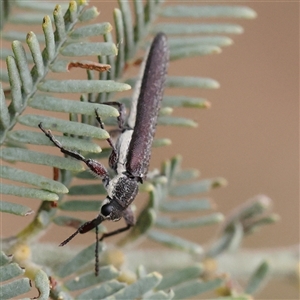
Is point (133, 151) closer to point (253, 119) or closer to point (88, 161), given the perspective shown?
point (88, 161)

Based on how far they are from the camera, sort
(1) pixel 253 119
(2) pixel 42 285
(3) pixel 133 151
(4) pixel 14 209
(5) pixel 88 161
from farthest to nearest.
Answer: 1. (1) pixel 253 119
2. (3) pixel 133 151
3. (5) pixel 88 161
4. (4) pixel 14 209
5. (2) pixel 42 285

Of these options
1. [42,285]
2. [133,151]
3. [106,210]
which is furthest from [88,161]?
[42,285]

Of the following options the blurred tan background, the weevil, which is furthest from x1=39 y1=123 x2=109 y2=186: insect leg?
the blurred tan background

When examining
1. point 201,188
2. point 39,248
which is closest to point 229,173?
point 201,188

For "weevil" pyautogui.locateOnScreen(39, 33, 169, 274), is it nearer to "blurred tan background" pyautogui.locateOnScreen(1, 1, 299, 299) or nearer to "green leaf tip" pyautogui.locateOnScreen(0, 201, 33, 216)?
"green leaf tip" pyautogui.locateOnScreen(0, 201, 33, 216)

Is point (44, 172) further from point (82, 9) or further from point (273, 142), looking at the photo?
point (82, 9)
